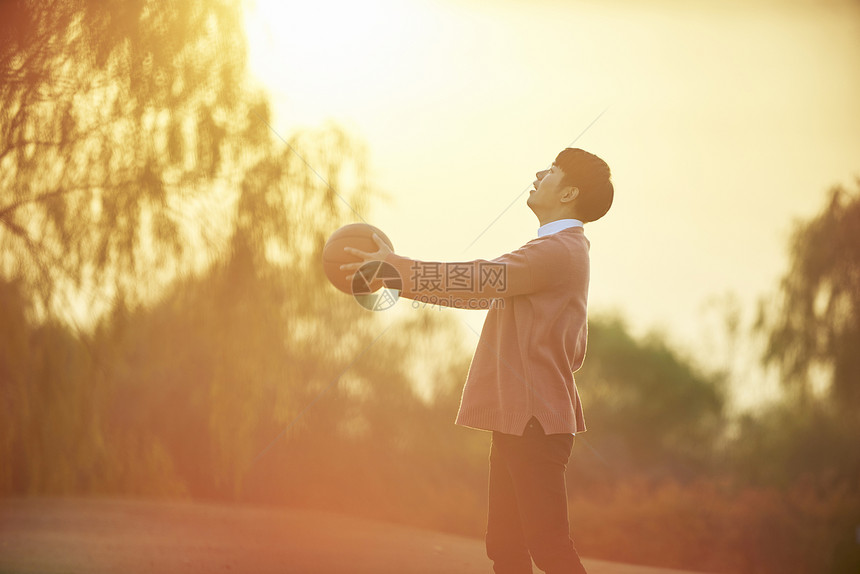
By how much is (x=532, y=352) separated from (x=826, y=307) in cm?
1101

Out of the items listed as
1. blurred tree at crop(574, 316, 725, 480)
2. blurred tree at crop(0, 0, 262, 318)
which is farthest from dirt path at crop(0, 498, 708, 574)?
blurred tree at crop(574, 316, 725, 480)

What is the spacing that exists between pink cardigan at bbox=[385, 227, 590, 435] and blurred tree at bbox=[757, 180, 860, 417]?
32.8 ft

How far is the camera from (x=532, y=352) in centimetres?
256

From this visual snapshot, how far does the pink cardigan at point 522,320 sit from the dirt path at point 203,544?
3.30 m

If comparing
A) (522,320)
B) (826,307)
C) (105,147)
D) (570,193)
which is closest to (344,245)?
(522,320)

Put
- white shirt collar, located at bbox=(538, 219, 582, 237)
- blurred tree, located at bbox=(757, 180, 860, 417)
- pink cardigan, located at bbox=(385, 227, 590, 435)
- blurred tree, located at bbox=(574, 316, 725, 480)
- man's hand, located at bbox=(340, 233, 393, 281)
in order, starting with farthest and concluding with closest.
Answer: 1. blurred tree, located at bbox=(574, 316, 725, 480)
2. blurred tree, located at bbox=(757, 180, 860, 417)
3. white shirt collar, located at bbox=(538, 219, 582, 237)
4. man's hand, located at bbox=(340, 233, 393, 281)
5. pink cardigan, located at bbox=(385, 227, 590, 435)

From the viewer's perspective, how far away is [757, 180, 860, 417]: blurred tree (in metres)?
11.3

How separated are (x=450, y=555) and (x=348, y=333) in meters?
2.78

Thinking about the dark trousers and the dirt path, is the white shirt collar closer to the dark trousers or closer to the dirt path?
the dark trousers

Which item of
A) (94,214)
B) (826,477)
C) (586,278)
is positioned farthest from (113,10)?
(826,477)

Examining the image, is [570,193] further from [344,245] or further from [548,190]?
[344,245]

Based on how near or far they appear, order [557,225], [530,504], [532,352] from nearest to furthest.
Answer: [530,504] < [532,352] < [557,225]

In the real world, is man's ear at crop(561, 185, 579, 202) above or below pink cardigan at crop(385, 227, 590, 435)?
above

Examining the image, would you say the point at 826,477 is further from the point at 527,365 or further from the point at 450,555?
the point at 527,365
